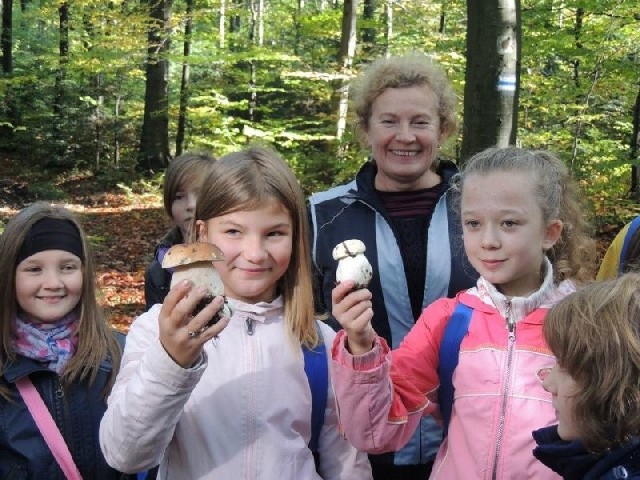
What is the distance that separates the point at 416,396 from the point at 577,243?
87 centimetres

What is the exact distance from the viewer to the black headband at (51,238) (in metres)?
2.50

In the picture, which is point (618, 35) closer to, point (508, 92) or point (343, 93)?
point (343, 93)

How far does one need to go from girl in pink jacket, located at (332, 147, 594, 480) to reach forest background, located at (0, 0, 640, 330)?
Result: 1.47 metres

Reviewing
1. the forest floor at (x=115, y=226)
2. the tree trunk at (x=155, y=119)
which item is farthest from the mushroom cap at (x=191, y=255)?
the tree trunk at (x=155, y=119)

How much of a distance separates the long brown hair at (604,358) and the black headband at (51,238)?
80.2 inches

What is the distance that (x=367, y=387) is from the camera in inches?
67.1

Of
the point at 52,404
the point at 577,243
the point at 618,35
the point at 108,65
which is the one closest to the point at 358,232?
the point at 577,243

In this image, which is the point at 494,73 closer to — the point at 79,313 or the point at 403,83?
the point at 403,83

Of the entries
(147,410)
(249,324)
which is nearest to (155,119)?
(249,324)

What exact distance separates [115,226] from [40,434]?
39.4 ft

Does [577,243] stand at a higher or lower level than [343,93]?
lower

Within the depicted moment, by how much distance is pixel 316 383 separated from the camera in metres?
1.97

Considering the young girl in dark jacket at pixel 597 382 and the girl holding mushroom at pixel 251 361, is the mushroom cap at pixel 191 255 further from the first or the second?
the young girl in dark jacket at pixel 597 382

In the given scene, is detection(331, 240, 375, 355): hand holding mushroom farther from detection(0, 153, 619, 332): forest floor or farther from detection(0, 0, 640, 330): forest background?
detection(0, 153, 619, 332): forest floor
